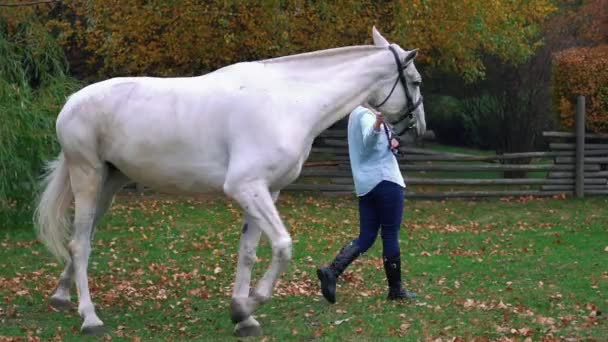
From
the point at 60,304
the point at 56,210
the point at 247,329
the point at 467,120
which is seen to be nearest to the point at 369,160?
the point at 247,329

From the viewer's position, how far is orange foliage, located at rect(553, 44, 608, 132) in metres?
18.5

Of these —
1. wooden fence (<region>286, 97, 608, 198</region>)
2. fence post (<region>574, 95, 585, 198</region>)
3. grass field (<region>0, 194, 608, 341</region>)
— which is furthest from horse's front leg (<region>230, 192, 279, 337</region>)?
fence post (<region>574, 95, 585, 198</region>)

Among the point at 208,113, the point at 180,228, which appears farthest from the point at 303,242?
the point at 208,113

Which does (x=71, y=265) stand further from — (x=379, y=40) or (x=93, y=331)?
(x=379, y=40)

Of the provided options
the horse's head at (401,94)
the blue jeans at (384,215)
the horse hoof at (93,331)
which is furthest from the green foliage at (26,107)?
the horse's head at (401,94)

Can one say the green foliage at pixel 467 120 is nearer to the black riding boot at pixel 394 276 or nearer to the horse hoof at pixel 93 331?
the black riding boot at pixel 394 276

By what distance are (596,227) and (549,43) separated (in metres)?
10.3

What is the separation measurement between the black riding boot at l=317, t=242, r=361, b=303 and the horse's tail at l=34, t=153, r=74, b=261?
202 cm

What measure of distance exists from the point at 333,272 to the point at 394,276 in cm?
50

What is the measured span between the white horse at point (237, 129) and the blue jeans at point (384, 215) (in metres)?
0.73

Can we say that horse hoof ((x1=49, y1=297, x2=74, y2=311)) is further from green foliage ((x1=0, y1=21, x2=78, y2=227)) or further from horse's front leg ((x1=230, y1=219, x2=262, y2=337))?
green foliage ((x1=0, y1=21, x2=78, y2=227))

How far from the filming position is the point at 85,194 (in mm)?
7133

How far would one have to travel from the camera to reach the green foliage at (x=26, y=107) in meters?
11.4

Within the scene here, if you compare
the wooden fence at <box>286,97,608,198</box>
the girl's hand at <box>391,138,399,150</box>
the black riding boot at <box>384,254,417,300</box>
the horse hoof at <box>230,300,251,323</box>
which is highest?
the girl's hand at <box>391,138,399,150</box>
